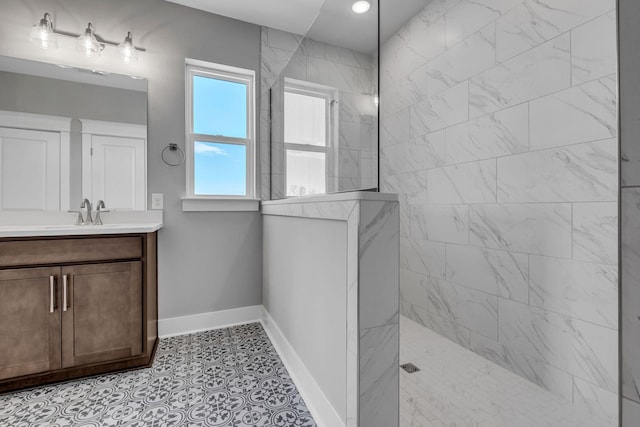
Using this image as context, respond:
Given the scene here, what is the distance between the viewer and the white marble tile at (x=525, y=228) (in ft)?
4.98

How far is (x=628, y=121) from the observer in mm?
385

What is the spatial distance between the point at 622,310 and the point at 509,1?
2.11m

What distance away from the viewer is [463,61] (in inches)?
82.7

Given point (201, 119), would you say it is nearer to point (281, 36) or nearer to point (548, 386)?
point (281, 36)

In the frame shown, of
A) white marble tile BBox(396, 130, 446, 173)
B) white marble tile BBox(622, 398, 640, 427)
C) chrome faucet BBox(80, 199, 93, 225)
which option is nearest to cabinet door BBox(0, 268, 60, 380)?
chrome faucet BBox(80, 199, 93, 225)

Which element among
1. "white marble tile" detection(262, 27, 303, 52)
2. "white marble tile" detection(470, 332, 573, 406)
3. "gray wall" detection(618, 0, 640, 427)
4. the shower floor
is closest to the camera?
"gray wall" detection(618, 0, 640, 427)

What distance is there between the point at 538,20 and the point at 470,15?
1.83ft

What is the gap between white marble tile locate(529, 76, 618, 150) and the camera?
4.39ft

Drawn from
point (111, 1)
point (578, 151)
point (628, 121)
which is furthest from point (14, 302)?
point (578, 151)

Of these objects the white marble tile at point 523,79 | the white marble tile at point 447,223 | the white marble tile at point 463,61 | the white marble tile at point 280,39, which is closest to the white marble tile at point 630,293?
the white marble tile at point 523,79

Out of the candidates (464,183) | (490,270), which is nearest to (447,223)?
(464,183)

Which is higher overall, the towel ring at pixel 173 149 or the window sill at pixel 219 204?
the towel ring at pixel 173 149

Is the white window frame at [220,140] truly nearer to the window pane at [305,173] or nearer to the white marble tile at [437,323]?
the window pane at [305,173]

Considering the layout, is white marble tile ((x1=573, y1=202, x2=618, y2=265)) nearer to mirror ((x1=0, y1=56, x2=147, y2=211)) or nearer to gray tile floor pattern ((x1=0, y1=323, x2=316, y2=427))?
gray tile floor pattern ((x1=0, y1=323, x2=316, y2=427))
